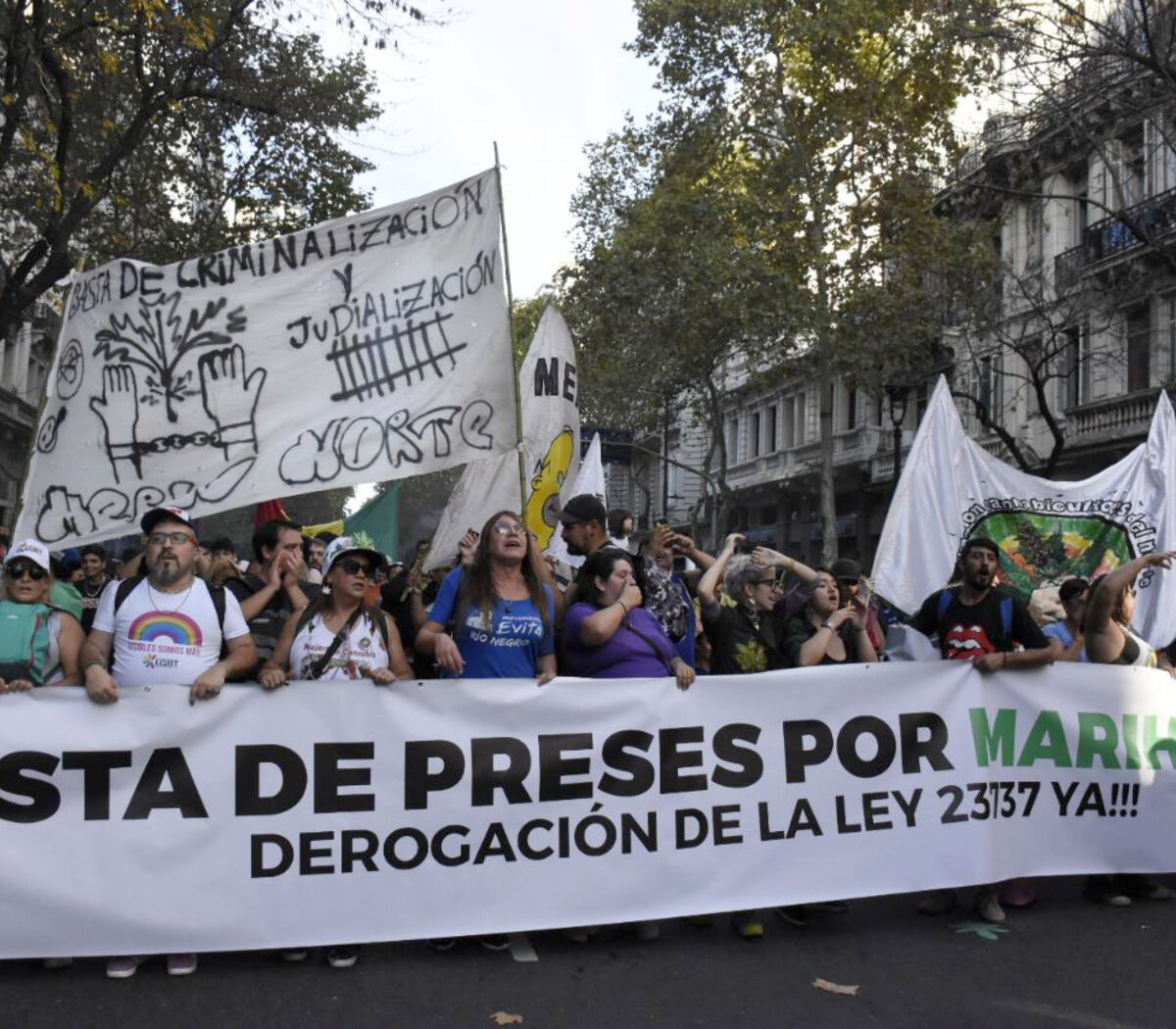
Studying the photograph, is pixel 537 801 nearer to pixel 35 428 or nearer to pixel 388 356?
pixel 388 356

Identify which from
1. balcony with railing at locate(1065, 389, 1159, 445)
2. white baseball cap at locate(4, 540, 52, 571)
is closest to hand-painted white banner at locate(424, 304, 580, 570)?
white baseball cap at locate(4, 540, 52, 571)

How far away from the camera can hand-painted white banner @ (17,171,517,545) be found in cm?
573

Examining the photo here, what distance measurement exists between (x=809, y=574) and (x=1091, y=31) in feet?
35.6

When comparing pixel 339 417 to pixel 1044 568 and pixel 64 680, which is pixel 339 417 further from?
pixel 1044 568

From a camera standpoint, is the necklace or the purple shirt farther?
the purple shirt

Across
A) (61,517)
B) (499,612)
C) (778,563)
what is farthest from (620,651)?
(61,517)

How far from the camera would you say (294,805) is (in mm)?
4750

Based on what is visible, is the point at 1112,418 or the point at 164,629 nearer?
the point at 164,629

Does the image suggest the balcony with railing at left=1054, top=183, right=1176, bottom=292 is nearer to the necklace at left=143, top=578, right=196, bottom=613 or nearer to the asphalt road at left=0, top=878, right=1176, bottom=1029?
the asphalt road at left=0, top=878, right=1176, bottom=1029

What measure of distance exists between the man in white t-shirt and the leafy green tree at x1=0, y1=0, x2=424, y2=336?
283 inches

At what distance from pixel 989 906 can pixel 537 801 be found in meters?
2.12

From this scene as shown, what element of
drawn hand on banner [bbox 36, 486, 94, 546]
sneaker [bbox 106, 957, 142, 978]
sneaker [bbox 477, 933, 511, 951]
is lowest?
sneaker [bbox 477, 933, 511, 951]

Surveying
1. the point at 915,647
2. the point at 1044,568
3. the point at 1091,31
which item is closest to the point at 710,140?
the point at 1091,31

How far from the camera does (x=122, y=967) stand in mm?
4504
